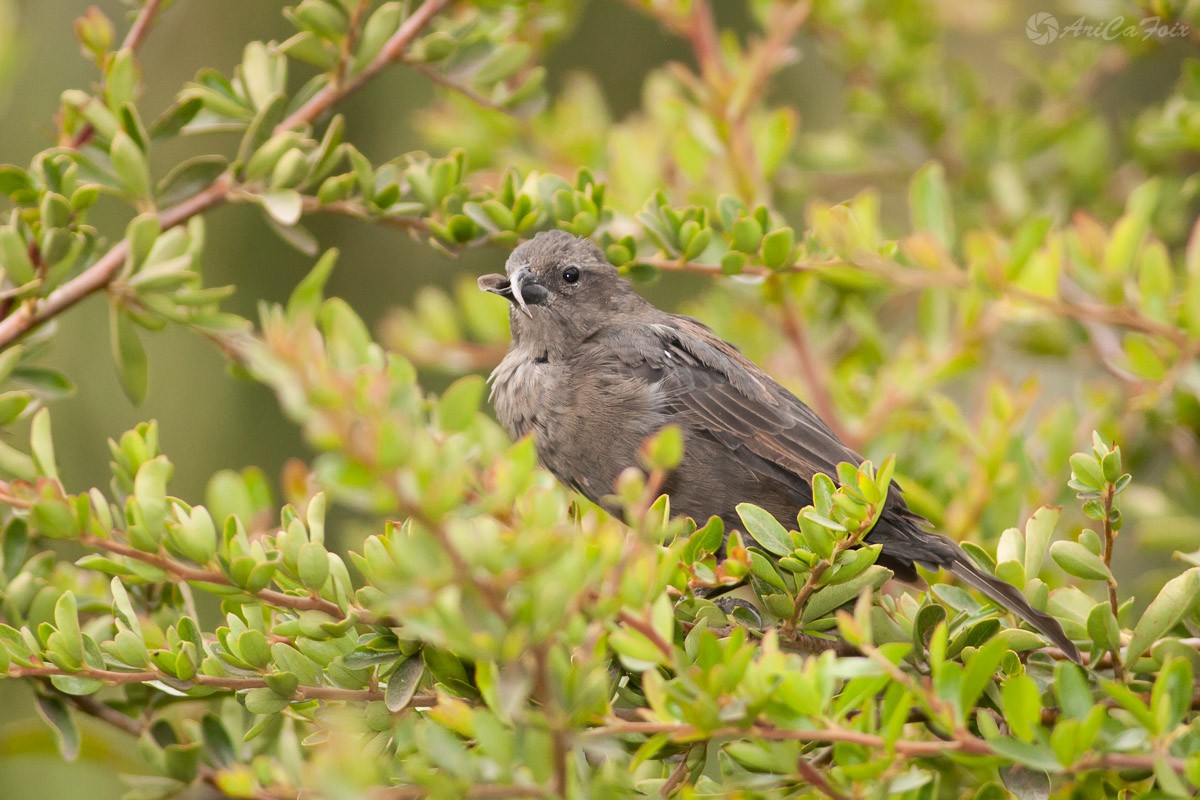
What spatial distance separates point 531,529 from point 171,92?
412 cm

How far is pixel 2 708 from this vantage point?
3.64 m

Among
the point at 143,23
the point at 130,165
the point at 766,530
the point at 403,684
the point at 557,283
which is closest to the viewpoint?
the point at 403,684

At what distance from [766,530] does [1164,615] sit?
2.43ft

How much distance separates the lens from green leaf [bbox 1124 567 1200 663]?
83.9 inches

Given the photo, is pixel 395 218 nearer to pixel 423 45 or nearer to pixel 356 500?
pixel 423 45

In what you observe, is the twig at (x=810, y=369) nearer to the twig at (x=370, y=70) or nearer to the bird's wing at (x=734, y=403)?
the bird's wing at (x=734, y=403)

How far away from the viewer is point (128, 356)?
2480mm

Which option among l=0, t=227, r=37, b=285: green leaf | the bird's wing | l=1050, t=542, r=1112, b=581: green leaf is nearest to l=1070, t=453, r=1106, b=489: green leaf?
l=1050, t=542, r=1112, b=581: green leaf

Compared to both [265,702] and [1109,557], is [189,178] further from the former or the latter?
[1109,557]

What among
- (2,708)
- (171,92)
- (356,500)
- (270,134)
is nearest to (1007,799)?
(356,500)

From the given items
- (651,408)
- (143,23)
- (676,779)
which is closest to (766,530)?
(676,779)

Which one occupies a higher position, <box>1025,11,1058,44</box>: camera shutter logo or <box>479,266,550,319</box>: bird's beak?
<box>1025,11,1058,44</box>: camera shutter logo

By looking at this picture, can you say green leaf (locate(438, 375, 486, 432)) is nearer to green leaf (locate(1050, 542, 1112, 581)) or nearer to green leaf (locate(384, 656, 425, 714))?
green leaf (locate(384, 656, 425, 714))

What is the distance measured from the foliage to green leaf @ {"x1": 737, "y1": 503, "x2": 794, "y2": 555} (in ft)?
0.03
